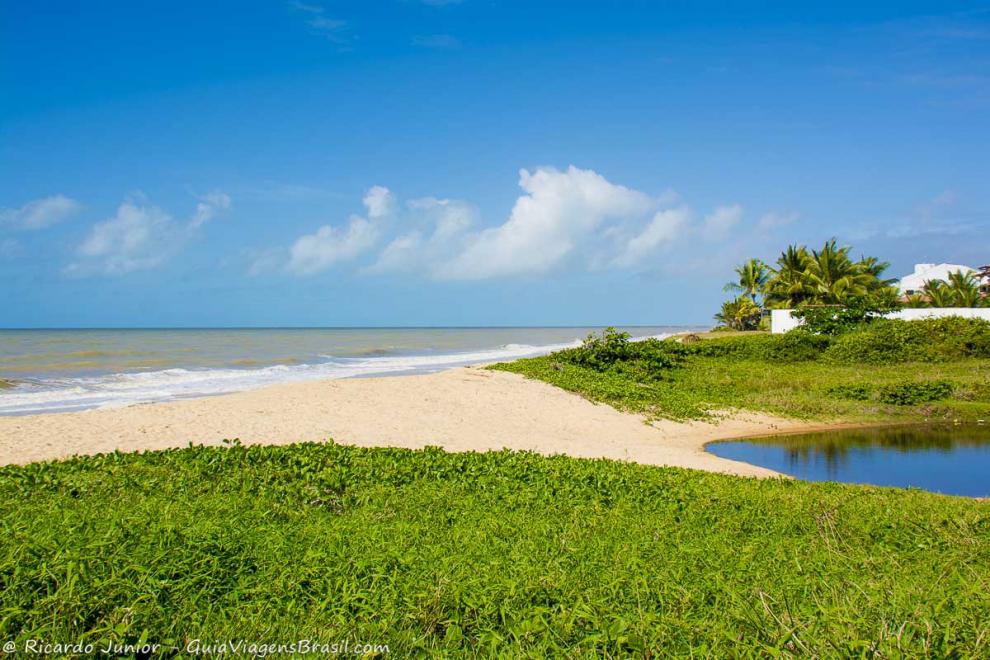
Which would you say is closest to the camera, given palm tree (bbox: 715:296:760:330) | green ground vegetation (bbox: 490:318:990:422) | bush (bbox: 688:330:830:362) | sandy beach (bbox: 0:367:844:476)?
sandy beach (bbox: 0:367:844:476)

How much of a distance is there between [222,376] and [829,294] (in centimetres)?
3382

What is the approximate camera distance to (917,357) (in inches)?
1065

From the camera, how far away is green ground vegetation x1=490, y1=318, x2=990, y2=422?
63.2ft

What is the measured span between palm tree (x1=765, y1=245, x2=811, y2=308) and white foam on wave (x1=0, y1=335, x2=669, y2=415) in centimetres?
2172

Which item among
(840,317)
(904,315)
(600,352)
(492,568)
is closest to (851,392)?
(600,352)

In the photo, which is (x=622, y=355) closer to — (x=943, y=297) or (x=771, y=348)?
(x=771, y=348)

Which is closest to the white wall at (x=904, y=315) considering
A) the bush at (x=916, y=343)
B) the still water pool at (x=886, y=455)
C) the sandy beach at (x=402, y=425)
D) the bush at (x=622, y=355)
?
the bush at (x=916, y=343)

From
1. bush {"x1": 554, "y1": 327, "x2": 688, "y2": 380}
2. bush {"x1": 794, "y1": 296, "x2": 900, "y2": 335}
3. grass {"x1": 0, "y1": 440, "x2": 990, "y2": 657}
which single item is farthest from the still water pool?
bush {"x1": 794, "y1": 296, "x2": 900, "y2": 335}

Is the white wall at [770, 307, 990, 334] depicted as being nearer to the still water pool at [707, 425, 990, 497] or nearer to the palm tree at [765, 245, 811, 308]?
the palm tree at [765, 245, 811, 308]

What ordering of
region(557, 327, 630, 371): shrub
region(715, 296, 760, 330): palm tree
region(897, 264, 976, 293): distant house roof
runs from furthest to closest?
region(897, 264, 976, 293): distant house roof
region(715, 296, 760, 330): palm tree
region(557, 327, 630, 371): shrub

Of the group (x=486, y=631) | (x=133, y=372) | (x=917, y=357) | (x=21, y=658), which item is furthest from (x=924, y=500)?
(x=133, y=372)

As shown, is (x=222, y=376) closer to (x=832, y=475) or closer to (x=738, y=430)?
(x=738, y=430)

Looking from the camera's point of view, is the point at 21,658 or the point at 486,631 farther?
the point at 486,631

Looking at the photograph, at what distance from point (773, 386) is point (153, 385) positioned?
2275 centimetres
